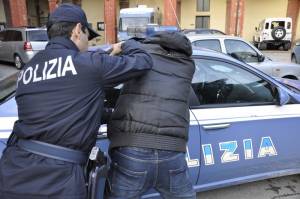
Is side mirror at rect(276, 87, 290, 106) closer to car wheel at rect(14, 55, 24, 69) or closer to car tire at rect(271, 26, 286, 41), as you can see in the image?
car wheel at rect(14, 55, 24, 69)

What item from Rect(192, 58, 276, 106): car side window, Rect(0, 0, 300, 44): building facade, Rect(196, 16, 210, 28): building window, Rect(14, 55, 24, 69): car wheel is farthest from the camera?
Rect(196, 16, 210, 28): building window

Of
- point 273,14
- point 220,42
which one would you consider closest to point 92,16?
point 273,14

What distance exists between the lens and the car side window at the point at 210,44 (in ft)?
22.2

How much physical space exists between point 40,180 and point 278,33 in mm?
24071

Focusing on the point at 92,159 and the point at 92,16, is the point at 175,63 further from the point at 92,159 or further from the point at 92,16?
the point at 92,16

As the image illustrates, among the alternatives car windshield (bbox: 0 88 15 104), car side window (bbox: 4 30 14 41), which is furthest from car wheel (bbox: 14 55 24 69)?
car windshield (bbox: 0 88 15 104)

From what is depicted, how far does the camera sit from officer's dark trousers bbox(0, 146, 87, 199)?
1.70 meters

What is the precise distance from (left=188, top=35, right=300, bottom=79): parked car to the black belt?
16.9ft

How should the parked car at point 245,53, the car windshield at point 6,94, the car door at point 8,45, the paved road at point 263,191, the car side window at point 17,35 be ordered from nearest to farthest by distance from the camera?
the car windshield at point 6,94 < the paved road at point 263,191 < the parked car at point 245,53 < the car side window at point 17,35 < the car door at point 8,45

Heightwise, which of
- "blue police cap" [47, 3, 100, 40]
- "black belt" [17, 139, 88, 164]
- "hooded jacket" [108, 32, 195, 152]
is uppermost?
"blue police cap" [47, 3, 100, 40]

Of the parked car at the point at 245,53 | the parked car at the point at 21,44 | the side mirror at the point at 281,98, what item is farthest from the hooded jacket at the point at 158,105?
the parked car at the point at 21,44

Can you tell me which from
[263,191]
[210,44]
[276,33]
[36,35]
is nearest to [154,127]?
[263,191]

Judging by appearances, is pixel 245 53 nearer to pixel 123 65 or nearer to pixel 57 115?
pixel 123 65

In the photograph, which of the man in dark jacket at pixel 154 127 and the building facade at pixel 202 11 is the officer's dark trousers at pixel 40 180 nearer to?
the man in dark jacket at pixel 154 127
